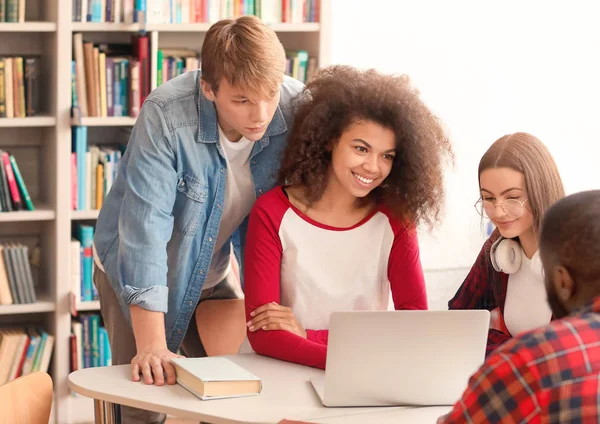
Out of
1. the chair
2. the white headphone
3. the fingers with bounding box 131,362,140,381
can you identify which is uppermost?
the white headphone

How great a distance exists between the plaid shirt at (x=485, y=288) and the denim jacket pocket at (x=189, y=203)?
0.63m

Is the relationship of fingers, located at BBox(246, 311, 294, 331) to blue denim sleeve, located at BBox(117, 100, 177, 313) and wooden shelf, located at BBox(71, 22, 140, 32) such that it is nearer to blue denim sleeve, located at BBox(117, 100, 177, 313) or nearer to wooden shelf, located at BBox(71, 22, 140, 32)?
blue denim sleeve, located at BBox(117, 100, 177, 313)

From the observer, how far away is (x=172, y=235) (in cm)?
211

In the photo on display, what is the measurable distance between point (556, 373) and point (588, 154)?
294 centimetres

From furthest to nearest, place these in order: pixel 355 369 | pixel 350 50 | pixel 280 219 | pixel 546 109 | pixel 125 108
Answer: pixel 546 109
pixel 350 50
pixel 125 108
pixel 280 219
pixel 355 369

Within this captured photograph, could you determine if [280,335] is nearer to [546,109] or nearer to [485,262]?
[485,262]

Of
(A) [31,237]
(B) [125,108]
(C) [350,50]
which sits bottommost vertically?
(A) [31,237]

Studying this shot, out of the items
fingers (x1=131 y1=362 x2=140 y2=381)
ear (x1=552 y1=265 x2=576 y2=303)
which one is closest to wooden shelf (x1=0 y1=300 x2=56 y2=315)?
fingers (x1=131 y1=362 x2=140 y2=381)

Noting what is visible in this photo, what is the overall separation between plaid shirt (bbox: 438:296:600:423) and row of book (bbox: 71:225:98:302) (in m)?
2.25

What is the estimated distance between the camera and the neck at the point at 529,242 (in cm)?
196

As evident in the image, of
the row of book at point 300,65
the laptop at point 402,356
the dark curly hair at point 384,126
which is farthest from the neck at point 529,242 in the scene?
the row of book at point 300,65

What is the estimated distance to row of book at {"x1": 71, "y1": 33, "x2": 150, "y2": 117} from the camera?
10.3ft

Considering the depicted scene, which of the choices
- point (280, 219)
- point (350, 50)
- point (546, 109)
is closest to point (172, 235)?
point (280, 219)

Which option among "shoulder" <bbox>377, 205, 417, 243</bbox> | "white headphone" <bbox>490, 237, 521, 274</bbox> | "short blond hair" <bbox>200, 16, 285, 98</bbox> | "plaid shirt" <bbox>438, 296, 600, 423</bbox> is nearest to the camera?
"plaid shirt" <bbox>438, 296, 600, 423</bbox>
